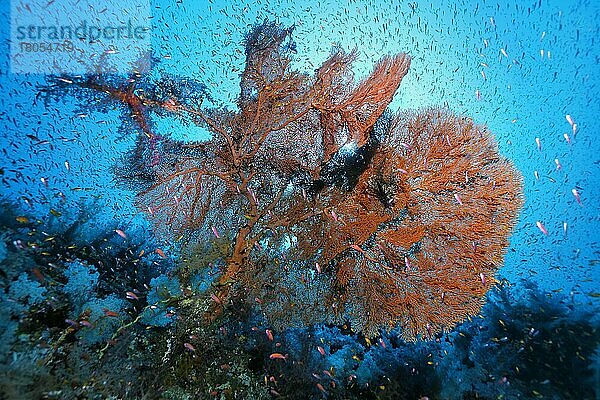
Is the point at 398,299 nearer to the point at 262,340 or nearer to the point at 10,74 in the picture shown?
the point at 262,340

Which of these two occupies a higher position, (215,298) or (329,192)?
(329,192)

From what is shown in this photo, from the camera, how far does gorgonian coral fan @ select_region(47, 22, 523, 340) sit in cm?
513

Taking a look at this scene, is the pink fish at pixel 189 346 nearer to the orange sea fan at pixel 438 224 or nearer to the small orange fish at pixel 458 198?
the orange sea fan at pixel 438 224

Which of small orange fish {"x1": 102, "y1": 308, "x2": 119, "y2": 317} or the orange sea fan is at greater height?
the orange sea fan

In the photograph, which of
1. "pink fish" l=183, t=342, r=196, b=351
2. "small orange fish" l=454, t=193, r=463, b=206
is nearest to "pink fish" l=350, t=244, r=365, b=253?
"small orange fish" l=454, t=193, r=463, b=206

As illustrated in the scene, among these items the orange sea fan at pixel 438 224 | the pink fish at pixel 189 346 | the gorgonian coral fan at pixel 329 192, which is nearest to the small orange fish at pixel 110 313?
the pink fish at pixel 189 346

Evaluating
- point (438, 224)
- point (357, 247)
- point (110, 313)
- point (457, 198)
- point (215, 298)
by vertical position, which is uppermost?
point (457, 198)

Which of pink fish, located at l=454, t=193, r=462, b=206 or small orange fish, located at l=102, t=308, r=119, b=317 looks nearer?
pink fish, located at l=454, t=193, r=462, b=206

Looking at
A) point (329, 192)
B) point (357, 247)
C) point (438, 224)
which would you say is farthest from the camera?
point (329, 192)

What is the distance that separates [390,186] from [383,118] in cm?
128

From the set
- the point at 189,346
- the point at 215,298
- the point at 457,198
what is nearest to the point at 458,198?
the point at 457,198

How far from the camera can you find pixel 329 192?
226 inches

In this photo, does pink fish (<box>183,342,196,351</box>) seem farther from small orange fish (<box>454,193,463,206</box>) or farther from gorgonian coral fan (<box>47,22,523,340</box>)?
small orange fish (<box>454,193,463,206</box>)

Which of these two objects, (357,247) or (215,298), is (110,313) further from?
(357,247)
